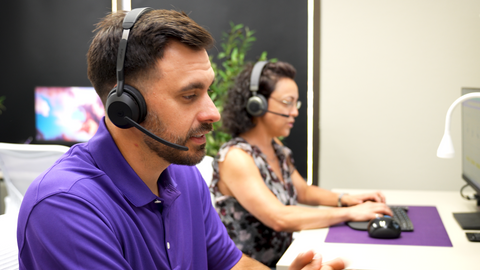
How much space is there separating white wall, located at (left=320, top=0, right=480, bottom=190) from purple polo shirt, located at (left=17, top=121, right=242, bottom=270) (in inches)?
75.3

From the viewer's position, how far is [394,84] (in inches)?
108

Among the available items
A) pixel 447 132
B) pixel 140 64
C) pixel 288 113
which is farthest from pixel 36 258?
pixel 288 113

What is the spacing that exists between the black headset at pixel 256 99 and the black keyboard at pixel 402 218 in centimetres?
66

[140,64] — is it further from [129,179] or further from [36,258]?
[36,258]

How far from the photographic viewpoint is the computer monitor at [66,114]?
3.47 m

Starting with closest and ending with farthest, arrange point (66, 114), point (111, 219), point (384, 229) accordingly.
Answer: point (111, 219)
point (384, 229)
point (66, 114)

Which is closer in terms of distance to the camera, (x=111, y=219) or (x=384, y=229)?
(x=111, y=219)

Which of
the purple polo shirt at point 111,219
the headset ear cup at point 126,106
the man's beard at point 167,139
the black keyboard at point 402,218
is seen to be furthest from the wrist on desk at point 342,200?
the headset ear cup at point 126,106

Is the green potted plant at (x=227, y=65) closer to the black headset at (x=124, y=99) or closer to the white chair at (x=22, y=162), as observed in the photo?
the white chair at (x=22, y=162)

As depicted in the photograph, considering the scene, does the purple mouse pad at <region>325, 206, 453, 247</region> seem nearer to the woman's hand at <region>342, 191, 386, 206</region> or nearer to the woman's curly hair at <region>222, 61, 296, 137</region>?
the woman's hand at <region>342, 191, 386, 206</region>

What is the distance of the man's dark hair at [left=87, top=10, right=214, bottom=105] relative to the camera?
869 millimetres

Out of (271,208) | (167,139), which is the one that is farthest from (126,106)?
(271,208)

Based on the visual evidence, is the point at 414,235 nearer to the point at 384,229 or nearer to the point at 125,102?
the point at 384,229

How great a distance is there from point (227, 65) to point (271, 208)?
1.56 metres
